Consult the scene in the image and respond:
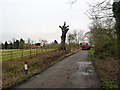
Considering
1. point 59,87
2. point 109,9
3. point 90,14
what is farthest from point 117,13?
point 59,87

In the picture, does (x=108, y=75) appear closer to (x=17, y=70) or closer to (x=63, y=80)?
(x=63, y=80)

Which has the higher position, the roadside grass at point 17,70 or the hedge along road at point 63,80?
the roadside grass at point 17,70

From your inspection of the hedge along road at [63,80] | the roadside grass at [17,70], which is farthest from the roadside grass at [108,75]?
the roadside grass at [17,70]

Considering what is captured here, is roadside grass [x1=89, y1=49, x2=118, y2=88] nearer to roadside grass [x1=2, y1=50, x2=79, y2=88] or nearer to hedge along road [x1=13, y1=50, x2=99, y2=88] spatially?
hedge along road [x1=13, y1=50, x2=99, y2=88]

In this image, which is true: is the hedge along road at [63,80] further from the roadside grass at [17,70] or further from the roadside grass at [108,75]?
the roadside grass at [17,70]

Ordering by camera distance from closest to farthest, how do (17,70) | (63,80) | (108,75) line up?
(63,80) < (108,75) < (17,70)

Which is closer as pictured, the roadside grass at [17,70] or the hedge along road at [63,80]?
the hedge along road at [63,80]

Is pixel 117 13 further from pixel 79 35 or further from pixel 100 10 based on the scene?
pixel 79 35

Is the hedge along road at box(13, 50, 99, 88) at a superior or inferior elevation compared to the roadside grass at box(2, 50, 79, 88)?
inferior

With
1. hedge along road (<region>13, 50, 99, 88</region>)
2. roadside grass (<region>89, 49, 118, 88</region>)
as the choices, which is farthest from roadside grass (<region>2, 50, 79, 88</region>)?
roadside grass (<region>89, 49, 118, 88</region>)

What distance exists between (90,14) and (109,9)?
43.7 inches

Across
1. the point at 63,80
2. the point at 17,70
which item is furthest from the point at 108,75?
the point at 17,70

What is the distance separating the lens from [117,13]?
5633 mm

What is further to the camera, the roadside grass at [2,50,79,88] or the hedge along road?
the roadside grass at [2,50,79,88]
